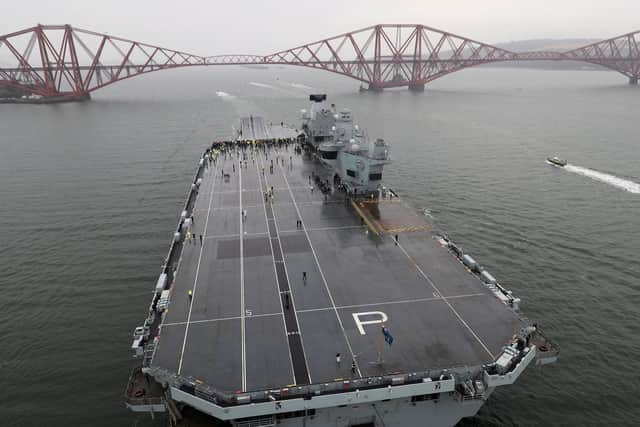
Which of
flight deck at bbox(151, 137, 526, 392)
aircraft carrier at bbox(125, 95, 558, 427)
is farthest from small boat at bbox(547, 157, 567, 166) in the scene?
aircraft carrier at bbox(125, 95, 558, 427)

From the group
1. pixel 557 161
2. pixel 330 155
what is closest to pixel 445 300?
pixel 330 155

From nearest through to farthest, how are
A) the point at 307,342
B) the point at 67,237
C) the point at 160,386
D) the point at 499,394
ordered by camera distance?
the point at 160,386
the point at 307,342
the point at 499,394
the point at 67,237

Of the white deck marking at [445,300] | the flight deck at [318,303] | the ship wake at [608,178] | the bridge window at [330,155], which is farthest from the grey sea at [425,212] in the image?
the bridge window at [330,155]

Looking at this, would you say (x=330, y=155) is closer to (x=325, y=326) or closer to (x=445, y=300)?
(x=445, y=300)

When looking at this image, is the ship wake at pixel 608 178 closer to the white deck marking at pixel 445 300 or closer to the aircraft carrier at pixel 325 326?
the aircraft carrier at pixel 325 326

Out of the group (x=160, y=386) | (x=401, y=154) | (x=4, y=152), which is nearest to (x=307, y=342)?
(x=160, y=386)

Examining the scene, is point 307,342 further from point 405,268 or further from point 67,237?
point 67,237
